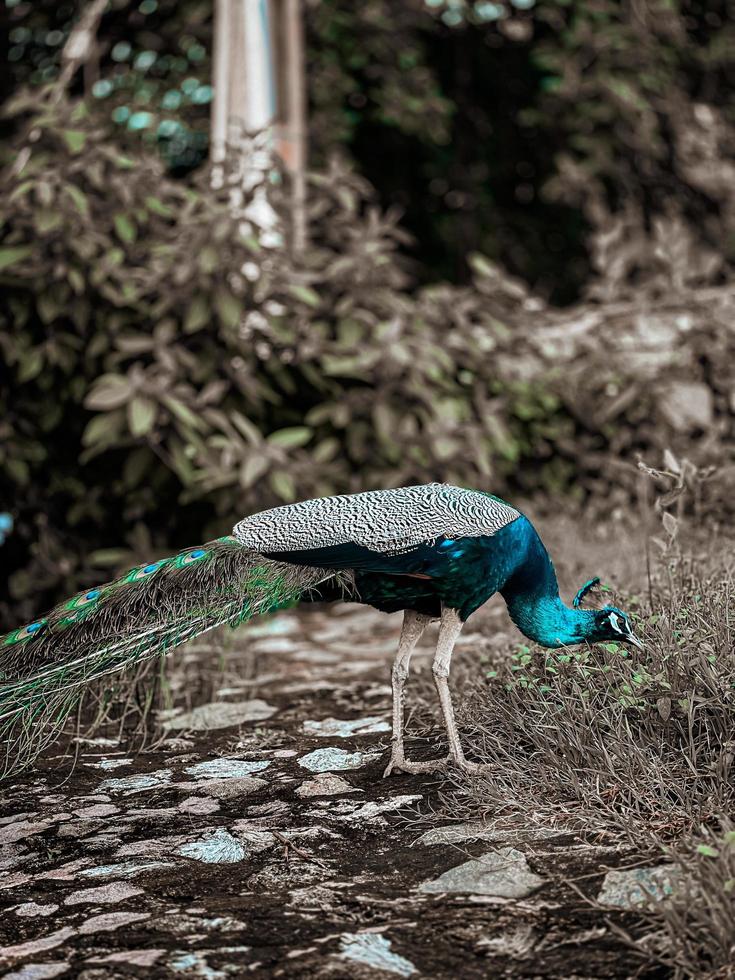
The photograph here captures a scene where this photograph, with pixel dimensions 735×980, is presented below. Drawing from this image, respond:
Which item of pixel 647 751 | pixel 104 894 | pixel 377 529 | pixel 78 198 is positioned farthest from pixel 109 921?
pixel 78 198

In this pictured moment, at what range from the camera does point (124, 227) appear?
207 inches

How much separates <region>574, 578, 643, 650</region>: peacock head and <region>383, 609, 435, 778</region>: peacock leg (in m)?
0.46

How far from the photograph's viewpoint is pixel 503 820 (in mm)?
2645

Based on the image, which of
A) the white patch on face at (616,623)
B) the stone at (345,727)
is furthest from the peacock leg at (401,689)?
the white patch on face at (616,623)

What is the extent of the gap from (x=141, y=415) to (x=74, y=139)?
→ 126cm

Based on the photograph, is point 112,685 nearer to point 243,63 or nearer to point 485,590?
point 485,590

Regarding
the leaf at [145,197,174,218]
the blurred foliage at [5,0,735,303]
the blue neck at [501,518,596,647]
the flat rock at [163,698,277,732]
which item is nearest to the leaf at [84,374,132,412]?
the leaf at [145,197,174,218]

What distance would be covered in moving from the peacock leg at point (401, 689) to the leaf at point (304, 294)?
2.49 meters

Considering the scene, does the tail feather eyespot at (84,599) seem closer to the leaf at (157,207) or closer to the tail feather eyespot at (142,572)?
the tail feather eyespot at (142,572)

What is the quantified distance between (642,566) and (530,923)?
2573mm

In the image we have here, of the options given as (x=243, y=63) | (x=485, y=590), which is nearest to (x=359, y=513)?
(x=485, y=590)

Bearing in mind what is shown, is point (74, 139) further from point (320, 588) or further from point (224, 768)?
point (224, 768)

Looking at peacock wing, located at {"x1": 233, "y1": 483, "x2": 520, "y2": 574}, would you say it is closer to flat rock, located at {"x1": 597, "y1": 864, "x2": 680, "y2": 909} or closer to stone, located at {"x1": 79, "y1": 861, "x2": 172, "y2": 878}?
stone, located at {"x1": 79, "y1": 861, "x2": 172, "y2": 878}

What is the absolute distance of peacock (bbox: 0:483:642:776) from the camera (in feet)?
9.68
